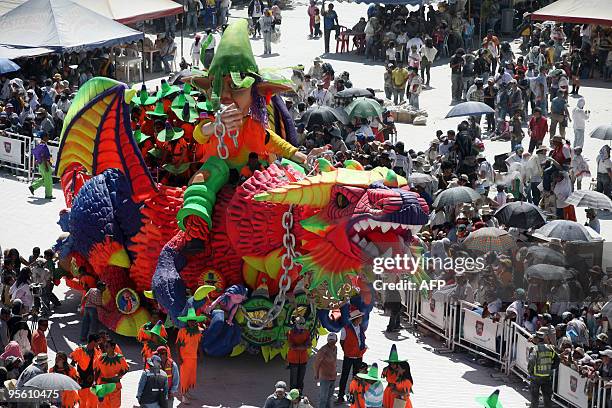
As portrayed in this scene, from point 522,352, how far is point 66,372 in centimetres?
534

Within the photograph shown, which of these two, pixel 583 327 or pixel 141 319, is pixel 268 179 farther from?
pixel 583 327

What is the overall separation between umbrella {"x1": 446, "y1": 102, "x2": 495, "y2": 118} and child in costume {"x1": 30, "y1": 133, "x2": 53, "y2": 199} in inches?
262

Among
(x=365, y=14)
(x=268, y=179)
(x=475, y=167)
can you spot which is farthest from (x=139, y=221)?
(x=365, y=14)

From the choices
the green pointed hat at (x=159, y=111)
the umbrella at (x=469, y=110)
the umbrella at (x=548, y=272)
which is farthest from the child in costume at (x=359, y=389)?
A: the umbrella at (x=469, y=110)

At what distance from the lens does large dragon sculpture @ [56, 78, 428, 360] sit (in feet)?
52.4

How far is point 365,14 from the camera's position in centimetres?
3809

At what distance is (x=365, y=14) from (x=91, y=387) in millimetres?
23722

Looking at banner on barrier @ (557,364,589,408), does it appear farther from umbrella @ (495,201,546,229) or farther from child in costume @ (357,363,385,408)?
umbrella @ (495,201,546,229)

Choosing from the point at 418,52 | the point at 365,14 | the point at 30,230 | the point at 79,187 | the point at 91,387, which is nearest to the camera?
the point at 91,387

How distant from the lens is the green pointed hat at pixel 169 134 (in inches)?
728

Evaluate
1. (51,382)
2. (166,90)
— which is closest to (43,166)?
(166,90)

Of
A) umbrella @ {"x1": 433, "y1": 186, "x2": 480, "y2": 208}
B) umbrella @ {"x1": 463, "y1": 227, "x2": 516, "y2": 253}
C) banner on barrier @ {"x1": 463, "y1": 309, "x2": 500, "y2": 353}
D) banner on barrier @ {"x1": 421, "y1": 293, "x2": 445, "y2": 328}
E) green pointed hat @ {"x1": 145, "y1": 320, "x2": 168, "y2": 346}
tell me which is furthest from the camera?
umbrella @ {"x1": 433, "y1": 186, "x2": 480, "y2": 208}

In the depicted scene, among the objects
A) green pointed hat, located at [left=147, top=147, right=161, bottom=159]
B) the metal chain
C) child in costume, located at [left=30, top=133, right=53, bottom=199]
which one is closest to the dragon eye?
the metal chain

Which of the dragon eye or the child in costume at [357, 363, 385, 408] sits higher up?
the dragon eye
